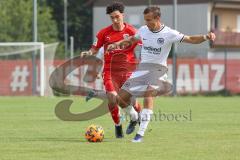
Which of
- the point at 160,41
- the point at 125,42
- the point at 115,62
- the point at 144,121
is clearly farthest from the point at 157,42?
the point at 115,62

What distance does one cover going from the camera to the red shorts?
13875 millimetres

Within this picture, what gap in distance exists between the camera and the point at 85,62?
1508 inches

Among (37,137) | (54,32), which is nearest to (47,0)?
(54,32)

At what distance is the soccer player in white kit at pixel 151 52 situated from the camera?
12.6 m

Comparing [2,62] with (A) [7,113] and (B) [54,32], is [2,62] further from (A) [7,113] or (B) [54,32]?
(B) [54,32]

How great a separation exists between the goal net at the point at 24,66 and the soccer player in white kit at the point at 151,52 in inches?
872

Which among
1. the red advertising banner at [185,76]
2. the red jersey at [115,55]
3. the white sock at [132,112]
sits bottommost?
the red advertising banner at [185,76]

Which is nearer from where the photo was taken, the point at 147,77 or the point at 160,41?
the point at 160,41

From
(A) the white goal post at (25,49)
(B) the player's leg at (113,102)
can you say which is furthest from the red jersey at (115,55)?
(A) the white goal post at (25,49)

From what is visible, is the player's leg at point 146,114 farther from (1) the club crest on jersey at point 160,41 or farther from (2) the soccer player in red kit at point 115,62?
(2) the soccer player in red kit at point 115,62

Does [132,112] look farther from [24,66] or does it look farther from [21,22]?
[21,22]

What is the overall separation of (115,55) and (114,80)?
47 centimetres

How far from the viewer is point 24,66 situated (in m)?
37.4

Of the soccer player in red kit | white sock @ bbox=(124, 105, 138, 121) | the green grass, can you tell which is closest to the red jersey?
the soccer player in red kit
